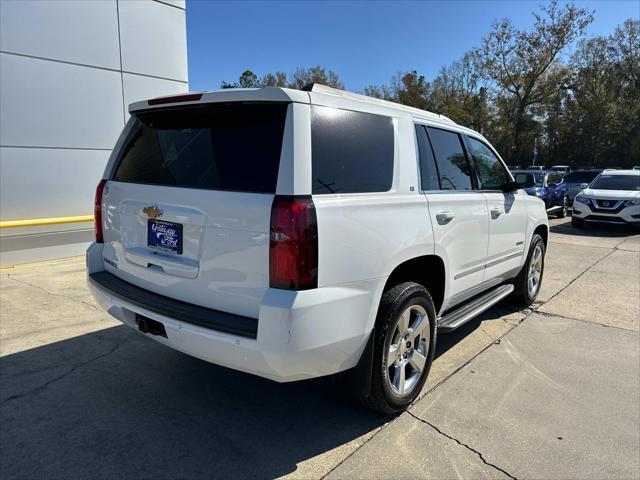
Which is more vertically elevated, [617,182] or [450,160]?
[450,160]

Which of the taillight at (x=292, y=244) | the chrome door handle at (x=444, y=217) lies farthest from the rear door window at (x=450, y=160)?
the taillight at (x=292, y=244)

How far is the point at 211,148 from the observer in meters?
2.72

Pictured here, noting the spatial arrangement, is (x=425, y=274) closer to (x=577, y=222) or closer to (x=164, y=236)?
(x=164, y=236)

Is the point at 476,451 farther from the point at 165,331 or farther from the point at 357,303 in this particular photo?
the point at 165,331

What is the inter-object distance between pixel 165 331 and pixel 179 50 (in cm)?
804

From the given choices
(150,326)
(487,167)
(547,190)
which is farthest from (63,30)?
(547,190)

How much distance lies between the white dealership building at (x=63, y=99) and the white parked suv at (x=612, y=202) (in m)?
11.4

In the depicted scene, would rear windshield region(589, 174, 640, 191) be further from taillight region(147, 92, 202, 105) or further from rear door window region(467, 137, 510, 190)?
taillight region(147, 92, 202, 105)

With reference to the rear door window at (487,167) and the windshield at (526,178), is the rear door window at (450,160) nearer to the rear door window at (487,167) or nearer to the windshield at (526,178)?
the rear door window at (487,167)

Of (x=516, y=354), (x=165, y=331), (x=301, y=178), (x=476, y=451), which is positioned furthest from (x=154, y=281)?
(x=516, y=354)

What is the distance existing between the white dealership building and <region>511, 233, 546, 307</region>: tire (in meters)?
6.89

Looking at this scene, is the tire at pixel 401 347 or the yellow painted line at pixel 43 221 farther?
the yellow painted line at pixel 43 221

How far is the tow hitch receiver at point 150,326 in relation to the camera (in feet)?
9.02

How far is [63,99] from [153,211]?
20.4 feet
